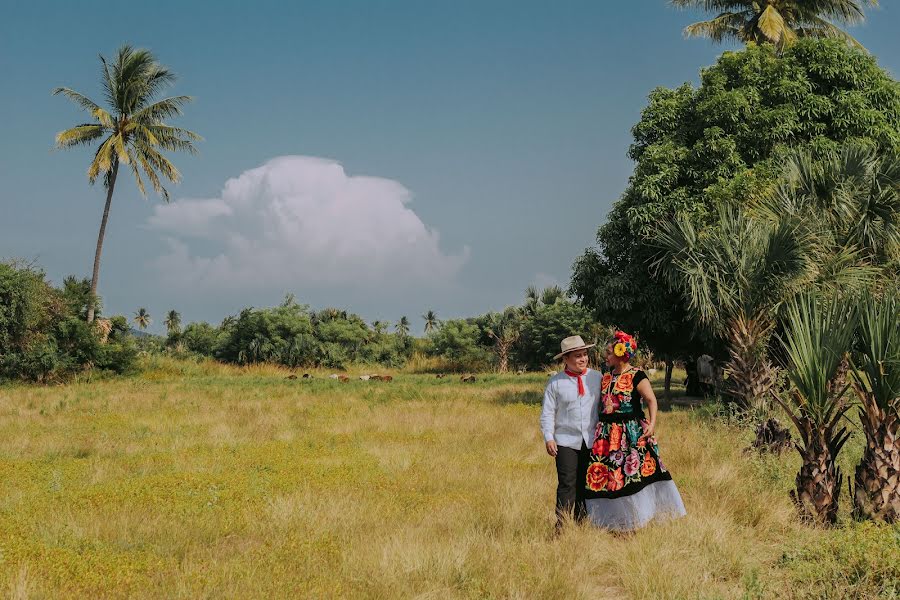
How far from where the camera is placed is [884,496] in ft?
21.6

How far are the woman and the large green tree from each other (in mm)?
12959

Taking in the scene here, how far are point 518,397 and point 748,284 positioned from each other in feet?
32.2

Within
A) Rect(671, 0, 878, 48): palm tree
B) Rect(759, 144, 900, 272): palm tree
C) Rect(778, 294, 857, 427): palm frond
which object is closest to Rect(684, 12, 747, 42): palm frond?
Rect(671, 0, 878, 48): palm tree

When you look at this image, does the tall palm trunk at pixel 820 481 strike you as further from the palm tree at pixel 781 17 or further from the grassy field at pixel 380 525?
the palm tree at pixel 781 17

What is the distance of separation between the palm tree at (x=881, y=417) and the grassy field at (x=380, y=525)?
1.15 feet

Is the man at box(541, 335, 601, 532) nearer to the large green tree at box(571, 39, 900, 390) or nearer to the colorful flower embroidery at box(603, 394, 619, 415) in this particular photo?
the colorful flower embroidery at box(603, 394, 619, 415)

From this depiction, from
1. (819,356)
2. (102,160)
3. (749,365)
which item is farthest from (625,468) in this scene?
(102,160)

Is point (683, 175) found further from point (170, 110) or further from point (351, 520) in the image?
point (170, 110)

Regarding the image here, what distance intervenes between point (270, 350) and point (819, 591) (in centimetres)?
4205

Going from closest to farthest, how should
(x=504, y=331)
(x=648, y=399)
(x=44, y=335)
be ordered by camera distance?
(x=648, y=399) → (x=44, y=335) → (x=504, y=331)

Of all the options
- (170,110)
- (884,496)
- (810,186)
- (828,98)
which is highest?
(170,110)

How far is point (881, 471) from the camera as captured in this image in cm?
663

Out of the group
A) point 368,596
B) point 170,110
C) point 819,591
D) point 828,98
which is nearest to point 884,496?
point 819,591

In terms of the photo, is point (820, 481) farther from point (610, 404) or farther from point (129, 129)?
point (129, 129)
